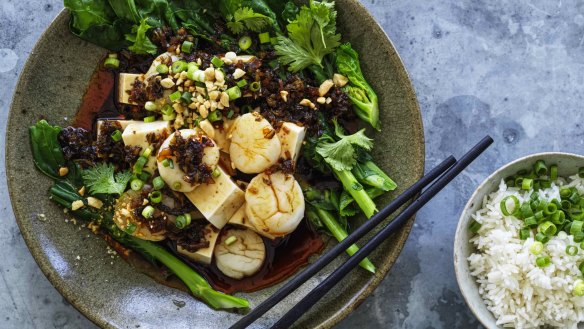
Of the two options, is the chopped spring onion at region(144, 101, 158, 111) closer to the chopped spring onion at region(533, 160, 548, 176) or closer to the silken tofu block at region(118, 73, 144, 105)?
the silken tofu block at region(118, 73, 144, 105)

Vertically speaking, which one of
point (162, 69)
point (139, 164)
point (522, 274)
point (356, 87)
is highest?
point (162, 69)

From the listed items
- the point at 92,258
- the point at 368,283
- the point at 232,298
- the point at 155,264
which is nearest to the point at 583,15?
the point at 368,283

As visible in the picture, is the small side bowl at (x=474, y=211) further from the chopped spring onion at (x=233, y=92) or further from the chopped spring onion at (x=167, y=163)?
the chopped spring onion at (x=167, y=163)

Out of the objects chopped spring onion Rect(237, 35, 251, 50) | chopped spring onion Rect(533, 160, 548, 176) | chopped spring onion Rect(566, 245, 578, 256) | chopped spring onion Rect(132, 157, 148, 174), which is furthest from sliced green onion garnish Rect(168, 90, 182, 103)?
chopped spring onion Rect(566, 245, 578, 256)

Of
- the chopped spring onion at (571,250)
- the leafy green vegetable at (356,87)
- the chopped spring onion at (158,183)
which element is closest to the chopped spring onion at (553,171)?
the chopped spring onion at (571,250)

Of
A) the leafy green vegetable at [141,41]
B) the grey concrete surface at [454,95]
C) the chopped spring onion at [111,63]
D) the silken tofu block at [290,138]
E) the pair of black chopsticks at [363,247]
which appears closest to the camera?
the pair of black chopsticks at [363,247]

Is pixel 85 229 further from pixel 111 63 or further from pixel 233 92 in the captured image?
pixel 233 92

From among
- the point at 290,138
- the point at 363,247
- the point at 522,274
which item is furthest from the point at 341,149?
the point at 522,274

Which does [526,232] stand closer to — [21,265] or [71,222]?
[71,222]
